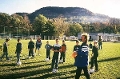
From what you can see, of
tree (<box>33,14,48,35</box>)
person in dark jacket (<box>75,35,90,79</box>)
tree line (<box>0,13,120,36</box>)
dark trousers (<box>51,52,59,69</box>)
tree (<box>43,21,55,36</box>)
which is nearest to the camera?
person in dark jacket (<box>75,35,90,79</box>)

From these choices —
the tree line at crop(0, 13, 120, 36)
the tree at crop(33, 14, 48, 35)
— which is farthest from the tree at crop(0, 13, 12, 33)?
the tree at crop(33, 14, 48, 35)

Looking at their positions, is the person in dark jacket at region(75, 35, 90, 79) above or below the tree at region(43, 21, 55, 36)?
above

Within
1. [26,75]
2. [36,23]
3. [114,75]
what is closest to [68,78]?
[26,75]

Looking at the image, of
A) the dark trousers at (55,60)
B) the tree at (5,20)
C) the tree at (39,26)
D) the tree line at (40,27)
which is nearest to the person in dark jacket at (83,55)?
the dark trousers at (55,60)

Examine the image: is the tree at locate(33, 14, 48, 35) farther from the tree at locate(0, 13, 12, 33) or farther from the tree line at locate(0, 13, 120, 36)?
the tree at locate(0, 13, 12, 33)

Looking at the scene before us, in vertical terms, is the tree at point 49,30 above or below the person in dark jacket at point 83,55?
below

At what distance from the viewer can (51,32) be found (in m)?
93.8

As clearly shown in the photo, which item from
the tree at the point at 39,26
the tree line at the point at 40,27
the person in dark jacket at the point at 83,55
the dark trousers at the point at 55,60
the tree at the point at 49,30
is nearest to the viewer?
the person in dark jacket at the point at 83,55

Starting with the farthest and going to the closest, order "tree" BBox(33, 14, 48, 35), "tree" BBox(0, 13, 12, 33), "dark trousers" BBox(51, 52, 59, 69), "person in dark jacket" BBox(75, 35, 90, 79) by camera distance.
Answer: "tree" BBox(0, 13, 12, 33) < "tree" BBox(33, 14, 48, 35) < "dark trousers" BBox(51, 52, 59, 69) < "person in dark jacket" BBox(75, 35, 90, 79)

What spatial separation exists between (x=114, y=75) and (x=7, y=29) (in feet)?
308

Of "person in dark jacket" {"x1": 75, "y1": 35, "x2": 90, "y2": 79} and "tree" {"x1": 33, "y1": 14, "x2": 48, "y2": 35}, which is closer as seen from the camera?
"person in dark jacket" {"x1": 75, "y1": 35, "x2": 90, "y2": 79}

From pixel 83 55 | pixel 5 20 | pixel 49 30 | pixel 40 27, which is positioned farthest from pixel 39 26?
pixel 83 55

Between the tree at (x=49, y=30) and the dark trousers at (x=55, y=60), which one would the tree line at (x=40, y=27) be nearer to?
the tree at (x=49, y=30)

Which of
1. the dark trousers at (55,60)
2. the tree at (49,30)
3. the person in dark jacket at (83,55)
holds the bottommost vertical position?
the tree at (49,30)
